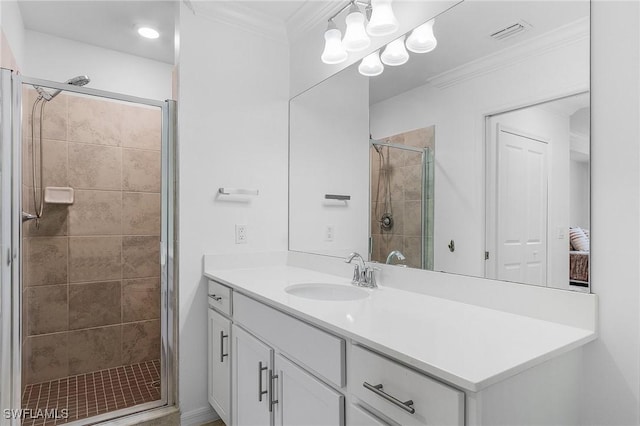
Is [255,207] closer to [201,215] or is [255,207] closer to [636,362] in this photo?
[201,215]

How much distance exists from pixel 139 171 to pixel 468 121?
2268 mm

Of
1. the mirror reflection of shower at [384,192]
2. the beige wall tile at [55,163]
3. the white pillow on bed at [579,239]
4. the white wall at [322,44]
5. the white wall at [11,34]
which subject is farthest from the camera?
the beige wall tile at [55,163]

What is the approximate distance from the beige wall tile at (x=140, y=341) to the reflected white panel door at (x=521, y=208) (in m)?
2.35

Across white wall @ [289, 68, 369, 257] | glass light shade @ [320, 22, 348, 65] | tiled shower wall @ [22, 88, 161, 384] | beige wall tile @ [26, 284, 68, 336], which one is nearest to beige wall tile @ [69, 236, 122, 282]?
tiled shower wall @ [22, 88, 161, 384]

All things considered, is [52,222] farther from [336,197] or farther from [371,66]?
[371,66]

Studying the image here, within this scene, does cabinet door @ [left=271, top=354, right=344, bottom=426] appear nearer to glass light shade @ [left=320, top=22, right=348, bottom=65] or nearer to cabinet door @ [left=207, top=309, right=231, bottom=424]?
cabinet door @ [left=207, top=309, right=231, bottom=424]

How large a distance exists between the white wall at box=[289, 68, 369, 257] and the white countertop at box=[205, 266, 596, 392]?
0.53 metres

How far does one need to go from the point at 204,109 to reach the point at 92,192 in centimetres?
110

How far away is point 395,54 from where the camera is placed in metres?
1.63

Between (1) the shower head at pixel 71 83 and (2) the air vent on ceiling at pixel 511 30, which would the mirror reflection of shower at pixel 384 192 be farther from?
(1) the shower head at pixel 71 83

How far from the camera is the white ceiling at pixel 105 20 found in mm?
2188

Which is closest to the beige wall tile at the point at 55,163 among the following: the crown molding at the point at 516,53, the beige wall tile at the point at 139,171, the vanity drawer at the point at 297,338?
the beige wall tile at the point at 139,171

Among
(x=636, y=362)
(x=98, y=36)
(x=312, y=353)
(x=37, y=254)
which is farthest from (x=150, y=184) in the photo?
(x=636, y=362)

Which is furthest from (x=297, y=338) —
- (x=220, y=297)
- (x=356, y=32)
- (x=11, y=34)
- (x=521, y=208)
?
(x=11, y=34)
